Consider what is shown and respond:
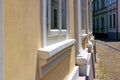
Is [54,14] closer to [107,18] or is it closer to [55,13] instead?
Answer: [55,13]

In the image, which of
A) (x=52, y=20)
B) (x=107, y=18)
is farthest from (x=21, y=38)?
(x=107, y=18)

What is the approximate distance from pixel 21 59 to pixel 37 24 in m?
0.43

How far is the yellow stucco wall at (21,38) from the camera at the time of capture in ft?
4.78

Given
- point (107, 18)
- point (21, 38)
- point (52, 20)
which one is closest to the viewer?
point (21, 38)

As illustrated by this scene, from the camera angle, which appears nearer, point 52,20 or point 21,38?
point 21,38

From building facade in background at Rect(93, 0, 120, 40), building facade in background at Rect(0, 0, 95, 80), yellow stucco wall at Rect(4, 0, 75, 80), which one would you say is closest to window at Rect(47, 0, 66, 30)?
building facade in background at Rect(0, 0, 95, 80)

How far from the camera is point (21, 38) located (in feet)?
5.45

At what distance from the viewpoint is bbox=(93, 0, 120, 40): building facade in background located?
3569 centimetres

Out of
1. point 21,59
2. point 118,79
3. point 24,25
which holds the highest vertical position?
point 24,25

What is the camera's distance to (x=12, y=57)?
1521mm

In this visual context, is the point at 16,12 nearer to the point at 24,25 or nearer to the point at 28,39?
the point at 24,25

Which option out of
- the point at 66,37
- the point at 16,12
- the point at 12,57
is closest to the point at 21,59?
the point at 12,57

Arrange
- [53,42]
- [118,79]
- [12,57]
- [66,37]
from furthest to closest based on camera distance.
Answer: [118,79] < [66,37] < [53,42] < [12,57]

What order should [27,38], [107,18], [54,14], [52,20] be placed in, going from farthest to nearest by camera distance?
1. [107,18]
2. [54,14]
3. [52,20]
4. [27,38]
